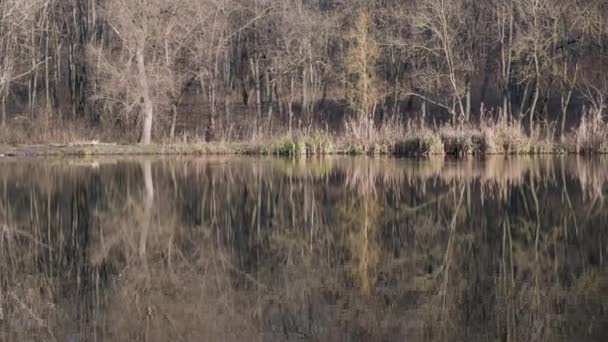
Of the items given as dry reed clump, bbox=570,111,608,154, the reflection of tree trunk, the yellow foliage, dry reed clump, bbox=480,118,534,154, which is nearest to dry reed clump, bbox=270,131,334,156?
dry reed clump, bbox=480,118,534,154

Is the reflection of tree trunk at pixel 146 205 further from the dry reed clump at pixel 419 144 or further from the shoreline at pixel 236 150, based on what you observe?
the dry reed clump at pixel 419 144

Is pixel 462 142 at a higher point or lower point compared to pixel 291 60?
lower

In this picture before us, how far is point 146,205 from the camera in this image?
499 inches

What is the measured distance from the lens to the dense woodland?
3111cm

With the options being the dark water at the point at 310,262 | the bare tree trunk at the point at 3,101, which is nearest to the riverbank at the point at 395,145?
the bare tree trunk at the point at 3,101

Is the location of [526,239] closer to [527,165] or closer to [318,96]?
[527,165]

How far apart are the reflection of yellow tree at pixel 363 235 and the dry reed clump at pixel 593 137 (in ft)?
44.8

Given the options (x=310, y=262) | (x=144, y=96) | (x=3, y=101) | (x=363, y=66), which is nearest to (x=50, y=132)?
(x=3, y=101)

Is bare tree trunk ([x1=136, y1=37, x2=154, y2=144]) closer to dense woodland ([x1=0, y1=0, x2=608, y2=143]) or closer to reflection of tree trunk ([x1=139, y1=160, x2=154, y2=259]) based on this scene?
dense woodland ([x1=0, y1=0, x2=608, y2=143])

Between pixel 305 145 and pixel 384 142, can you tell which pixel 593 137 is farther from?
pixel 305 145

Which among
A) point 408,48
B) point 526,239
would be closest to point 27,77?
point 408,48

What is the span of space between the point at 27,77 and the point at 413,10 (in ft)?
71.1

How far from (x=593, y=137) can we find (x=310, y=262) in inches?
747

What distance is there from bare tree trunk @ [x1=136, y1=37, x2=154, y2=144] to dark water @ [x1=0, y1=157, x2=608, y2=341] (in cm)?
1547
